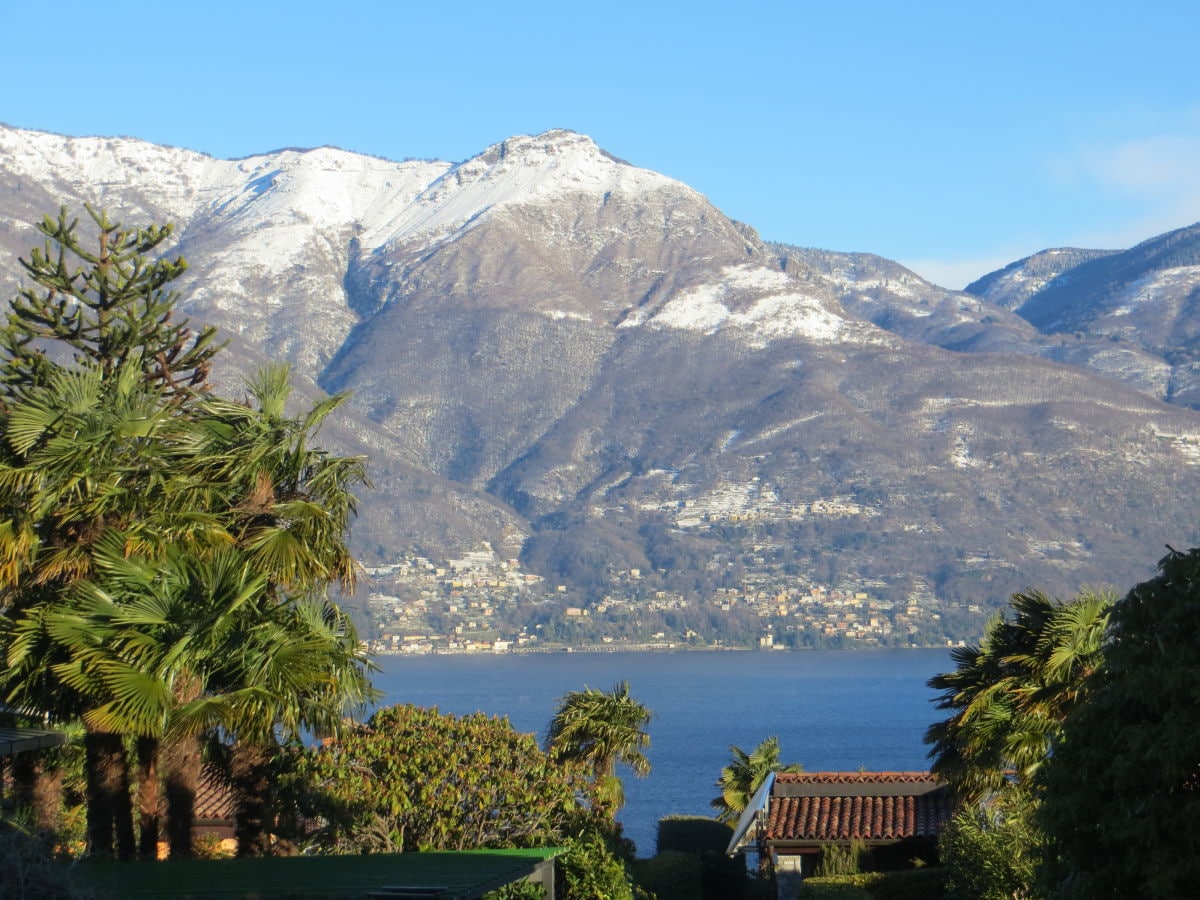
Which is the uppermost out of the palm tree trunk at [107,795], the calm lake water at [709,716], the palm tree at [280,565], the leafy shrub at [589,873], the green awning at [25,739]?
the palm tree at [280,565]

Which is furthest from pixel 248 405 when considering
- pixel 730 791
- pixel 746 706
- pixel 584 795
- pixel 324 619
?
pixel 746 706

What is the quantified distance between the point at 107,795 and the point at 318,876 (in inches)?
143

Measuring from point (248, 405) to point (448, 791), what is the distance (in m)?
5.84

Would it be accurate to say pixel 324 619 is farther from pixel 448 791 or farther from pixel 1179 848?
pixel 1179 848

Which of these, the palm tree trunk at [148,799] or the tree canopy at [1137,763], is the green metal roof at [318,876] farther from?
the tree canopy at [1137,763]

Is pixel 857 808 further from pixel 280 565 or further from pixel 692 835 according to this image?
pixel 280 565

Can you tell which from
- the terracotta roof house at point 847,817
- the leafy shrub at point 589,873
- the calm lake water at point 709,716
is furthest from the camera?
the calm lake water at point 709,716

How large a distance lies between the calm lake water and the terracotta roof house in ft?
61.6

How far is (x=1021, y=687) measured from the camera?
20.0 m

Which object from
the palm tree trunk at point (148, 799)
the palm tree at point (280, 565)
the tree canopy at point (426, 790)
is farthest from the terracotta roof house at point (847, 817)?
the palm tree trunk at point (148, 799)

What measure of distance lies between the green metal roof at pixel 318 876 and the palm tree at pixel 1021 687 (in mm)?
8493

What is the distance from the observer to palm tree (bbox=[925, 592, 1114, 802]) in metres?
19.4

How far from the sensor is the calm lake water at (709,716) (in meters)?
84.1

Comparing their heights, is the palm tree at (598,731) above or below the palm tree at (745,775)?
above
